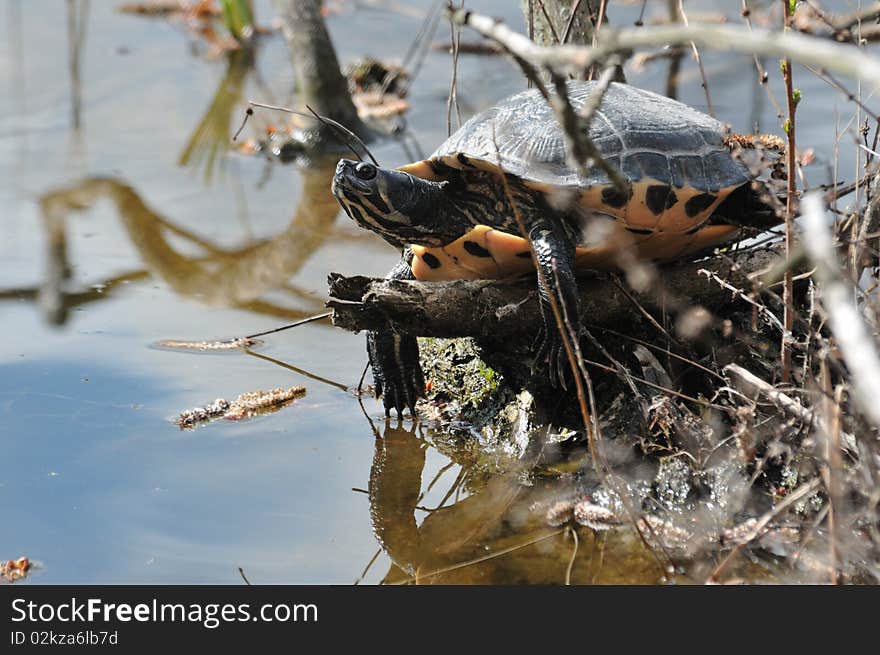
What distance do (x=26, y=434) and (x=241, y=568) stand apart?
4.83ft

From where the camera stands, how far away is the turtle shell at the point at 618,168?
12.8 feet

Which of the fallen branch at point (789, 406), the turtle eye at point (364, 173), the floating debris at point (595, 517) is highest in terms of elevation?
the turtle eye at point (364, 173)

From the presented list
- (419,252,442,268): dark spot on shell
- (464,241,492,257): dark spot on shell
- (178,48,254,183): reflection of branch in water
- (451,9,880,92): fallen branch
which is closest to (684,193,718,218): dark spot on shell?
(464,241,492,257): dark spot on shell

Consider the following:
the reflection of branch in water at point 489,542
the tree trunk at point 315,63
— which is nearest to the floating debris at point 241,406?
the reflection of branch in water at point 489,542

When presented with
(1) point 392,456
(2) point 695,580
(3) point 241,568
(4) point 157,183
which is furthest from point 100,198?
(2) point 695,580

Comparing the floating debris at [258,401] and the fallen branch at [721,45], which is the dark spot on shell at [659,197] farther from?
the fallen branch at [721,45]

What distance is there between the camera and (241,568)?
11.2ft

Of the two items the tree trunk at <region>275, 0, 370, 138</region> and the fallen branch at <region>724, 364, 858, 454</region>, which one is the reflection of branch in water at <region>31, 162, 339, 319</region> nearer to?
the tree trunk at <region>275, 0, 370, 138</region>

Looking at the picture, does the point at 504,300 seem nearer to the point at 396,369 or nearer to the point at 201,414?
the point at 396,369

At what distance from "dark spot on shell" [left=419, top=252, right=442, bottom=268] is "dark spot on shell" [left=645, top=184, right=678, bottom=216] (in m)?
0.94

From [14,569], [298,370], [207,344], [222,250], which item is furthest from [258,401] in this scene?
[222,250]

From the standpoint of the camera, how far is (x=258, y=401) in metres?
4.59

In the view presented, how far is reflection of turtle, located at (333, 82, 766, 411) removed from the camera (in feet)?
12.8

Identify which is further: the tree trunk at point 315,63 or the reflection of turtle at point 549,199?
the tree trunk at point 315,63
